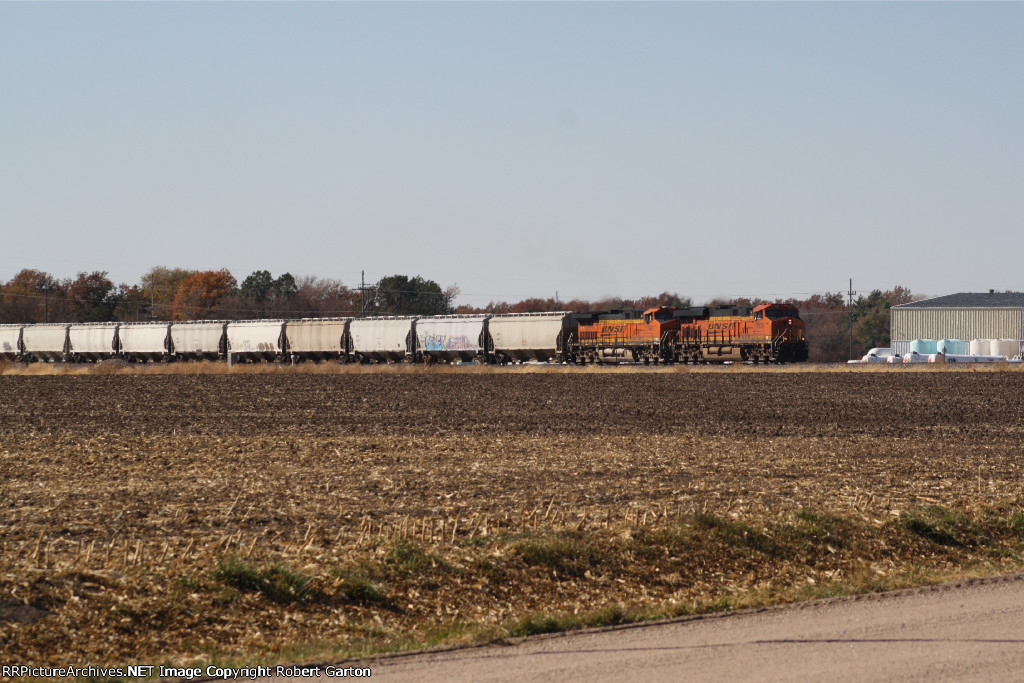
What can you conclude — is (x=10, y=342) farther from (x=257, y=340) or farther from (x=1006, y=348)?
(x=1006, y=348)

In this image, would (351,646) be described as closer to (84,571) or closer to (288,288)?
(84,571)

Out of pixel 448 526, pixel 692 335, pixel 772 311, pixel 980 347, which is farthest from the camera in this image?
pixel 980 347

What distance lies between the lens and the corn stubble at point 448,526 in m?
8.88

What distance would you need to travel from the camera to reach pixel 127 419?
88.8 ft

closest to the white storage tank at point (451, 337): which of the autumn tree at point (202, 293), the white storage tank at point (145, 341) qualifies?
the white storage tank at point (145, 341)

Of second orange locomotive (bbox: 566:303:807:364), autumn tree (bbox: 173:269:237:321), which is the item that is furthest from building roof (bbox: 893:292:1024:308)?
autumn tree (bbox: 173:269:237:321)

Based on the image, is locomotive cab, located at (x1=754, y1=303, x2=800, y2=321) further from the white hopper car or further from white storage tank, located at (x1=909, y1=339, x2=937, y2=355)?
white storage tank, located at (x1=909, y1=339, x2=937, y2=355)

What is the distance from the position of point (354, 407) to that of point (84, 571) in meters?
22.4

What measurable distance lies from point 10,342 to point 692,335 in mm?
63642

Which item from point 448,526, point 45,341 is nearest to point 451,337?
point 45,341

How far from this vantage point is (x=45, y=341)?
90750 millimetres

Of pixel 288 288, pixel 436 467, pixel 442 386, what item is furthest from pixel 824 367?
pixel 288 288

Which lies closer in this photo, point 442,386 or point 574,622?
point 574,622

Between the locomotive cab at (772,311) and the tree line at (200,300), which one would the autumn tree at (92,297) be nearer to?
the tree line at (200,300)
